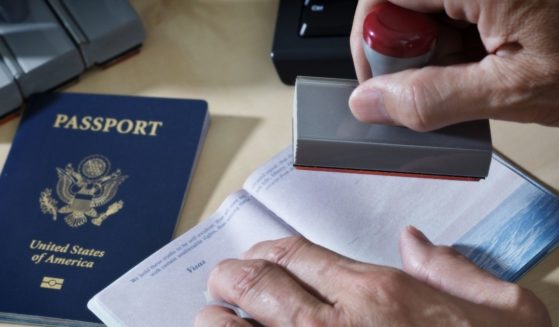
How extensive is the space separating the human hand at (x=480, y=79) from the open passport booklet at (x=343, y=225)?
15 centimetres

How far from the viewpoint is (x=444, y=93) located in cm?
51

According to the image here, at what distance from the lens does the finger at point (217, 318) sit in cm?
54

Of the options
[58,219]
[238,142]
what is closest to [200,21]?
[238,142]

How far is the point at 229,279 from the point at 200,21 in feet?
1.33

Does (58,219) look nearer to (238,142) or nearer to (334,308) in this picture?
(238,142)

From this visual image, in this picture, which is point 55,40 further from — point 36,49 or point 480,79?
point 480,79

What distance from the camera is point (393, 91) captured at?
1.70ft

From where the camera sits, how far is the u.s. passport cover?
0.65 m

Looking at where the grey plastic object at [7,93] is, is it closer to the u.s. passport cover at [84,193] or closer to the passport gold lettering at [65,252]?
the u.s. passport cover at [84,193]

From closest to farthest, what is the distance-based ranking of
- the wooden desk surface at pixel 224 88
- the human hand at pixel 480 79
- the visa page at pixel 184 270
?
1. the human hand at pixel 480 79
2. the visa page at pixel 184 270
3. the wooden desk surface at pixel 224 88

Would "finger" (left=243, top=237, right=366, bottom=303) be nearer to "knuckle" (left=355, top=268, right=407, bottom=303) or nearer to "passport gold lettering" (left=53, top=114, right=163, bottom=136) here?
"knuckle" (left=355, top=268, right=407, bottom=303)

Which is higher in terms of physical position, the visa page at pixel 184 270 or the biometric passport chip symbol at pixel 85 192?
the biometric passport chip symbol at pixel 85 192

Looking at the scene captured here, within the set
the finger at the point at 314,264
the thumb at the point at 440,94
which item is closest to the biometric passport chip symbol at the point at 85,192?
the finger at the point at 314,264

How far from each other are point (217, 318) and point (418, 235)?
20cm
